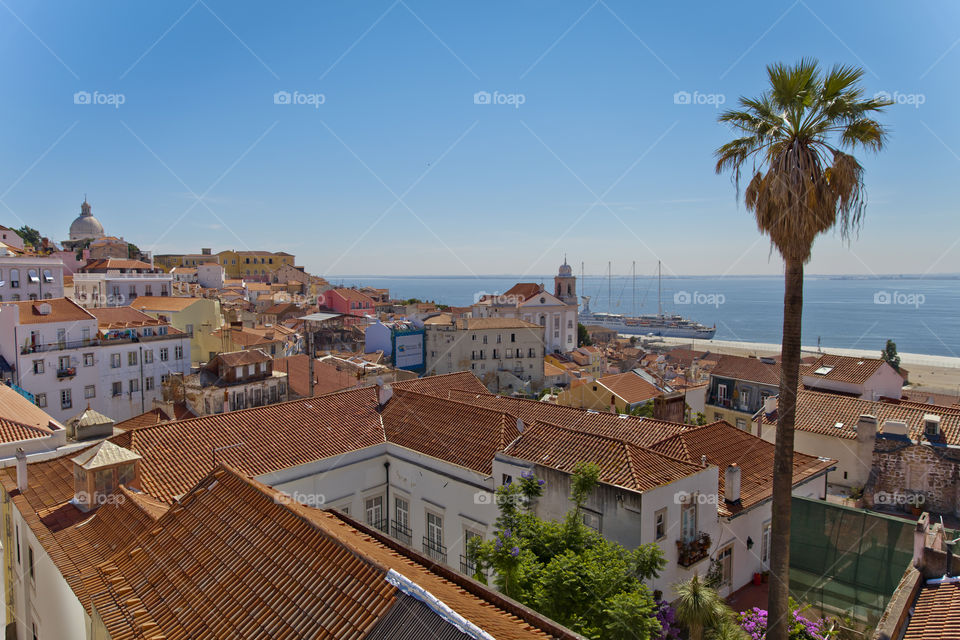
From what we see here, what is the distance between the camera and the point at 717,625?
997cm

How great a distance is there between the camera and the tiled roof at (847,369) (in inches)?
1178

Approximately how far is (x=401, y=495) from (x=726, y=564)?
9.79 meters

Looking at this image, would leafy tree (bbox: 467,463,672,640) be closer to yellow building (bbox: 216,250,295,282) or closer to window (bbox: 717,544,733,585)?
window (bbox: 717,544,733,585)

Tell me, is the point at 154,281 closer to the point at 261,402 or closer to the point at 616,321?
the point at 261,402

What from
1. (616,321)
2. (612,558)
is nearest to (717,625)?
(612,558)

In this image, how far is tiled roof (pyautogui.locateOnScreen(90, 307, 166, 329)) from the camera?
39.6 m

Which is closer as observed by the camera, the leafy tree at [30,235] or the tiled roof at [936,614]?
the tiled roof at [936,614]

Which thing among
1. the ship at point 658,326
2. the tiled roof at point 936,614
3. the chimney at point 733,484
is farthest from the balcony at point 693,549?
the ship at point 658,326

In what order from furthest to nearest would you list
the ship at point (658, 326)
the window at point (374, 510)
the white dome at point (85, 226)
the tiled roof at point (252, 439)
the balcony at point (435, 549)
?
the ship at point (658, 326)
the white dome at point (85, 226)
the window at point (374, 510)
the balcony at point (435, 549)
the tiled roof at point (252, 439)

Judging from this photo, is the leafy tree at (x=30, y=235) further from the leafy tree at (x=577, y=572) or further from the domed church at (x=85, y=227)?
the leafy tree at (x=577, y=572)

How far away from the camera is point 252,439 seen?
1716 centimetres

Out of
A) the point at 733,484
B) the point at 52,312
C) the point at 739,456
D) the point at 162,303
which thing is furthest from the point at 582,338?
the point at 733,484

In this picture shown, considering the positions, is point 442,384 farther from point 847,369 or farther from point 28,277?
point 28,277

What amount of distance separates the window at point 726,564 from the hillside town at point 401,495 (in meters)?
0.12
